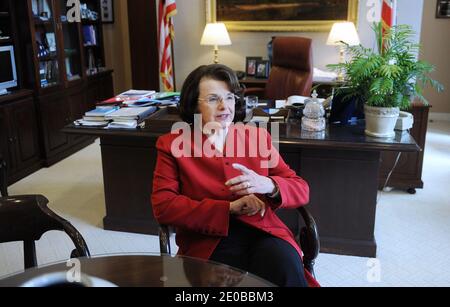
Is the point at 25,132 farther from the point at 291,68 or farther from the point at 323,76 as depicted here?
the point at 323,76

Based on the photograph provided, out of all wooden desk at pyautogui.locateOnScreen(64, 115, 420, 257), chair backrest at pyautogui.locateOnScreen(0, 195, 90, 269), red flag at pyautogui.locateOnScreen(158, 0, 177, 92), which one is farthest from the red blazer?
red flag at pyautogui.locateOnScreen(158, 0, 177, 92)

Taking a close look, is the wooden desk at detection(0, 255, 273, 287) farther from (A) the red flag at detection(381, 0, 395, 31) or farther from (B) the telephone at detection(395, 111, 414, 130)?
(A) the red flag at detection(381, 0, 395, 31)

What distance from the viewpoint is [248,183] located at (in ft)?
5.15

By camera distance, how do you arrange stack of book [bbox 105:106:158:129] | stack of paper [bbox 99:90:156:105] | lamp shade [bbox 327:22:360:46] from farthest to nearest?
lamp shade [bbox 327:22:360:46]
stack of paper [bbox 99:90:156:105]
stack of book [bbox 105:106:158:129]

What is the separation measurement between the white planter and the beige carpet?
2.36ft

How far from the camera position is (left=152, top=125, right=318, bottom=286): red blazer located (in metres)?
1.61

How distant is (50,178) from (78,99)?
41.6 inches

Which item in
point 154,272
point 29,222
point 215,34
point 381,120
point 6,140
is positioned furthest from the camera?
point 215,34

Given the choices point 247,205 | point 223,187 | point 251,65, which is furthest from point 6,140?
point 247,205

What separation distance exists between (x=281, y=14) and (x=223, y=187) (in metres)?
3.58

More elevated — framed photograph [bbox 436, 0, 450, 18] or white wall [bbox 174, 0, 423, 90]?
framed photograph [bbox 436, 0, 450, 18]

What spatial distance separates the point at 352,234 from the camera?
258 cm

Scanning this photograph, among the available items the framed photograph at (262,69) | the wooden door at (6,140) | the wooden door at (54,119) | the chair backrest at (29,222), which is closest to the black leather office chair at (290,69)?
the framed photograph at (262,69)

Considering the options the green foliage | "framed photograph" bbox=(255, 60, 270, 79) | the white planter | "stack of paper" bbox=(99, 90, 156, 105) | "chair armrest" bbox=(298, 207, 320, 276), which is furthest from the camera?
"framed photograph" bbox=(255, 60, 270, 79)
